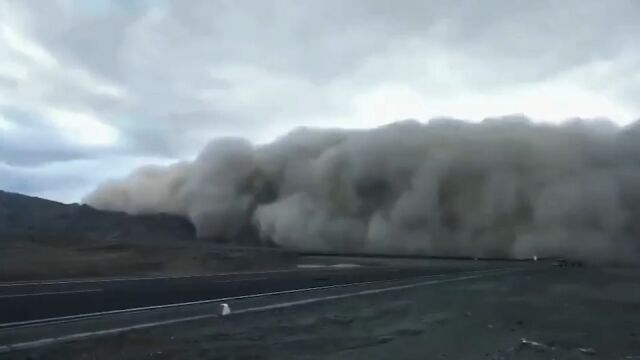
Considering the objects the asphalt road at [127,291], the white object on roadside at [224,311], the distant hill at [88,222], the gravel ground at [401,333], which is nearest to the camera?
the gravel ground at [401,333]

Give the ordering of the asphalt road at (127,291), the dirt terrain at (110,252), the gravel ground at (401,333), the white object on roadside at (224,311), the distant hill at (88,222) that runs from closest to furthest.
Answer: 1. the gravel ground at (401,333)
2. the white object on roadside at (224,311)
3. the asphalt road at (127,291)
4. the dirt terrain at (110,252)
5. the distant hill at (88,222)

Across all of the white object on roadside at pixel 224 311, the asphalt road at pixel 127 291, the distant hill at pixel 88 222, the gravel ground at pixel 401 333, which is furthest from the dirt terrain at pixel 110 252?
the gravel ground at pixel 401 333

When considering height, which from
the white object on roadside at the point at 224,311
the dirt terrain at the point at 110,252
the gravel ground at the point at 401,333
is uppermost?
the dirt terrain at the point at 110,252

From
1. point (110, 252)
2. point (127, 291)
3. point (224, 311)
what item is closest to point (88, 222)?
point (110, 252)

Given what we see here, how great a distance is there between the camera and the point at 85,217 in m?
107

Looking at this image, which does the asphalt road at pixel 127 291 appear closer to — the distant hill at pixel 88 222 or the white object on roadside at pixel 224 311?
the white object on roadside at pixel 224 311

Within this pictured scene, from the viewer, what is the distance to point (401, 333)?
15.9 meters

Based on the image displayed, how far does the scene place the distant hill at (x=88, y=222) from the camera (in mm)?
98250

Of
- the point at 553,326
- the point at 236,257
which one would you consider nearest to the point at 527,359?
the point at 553,326

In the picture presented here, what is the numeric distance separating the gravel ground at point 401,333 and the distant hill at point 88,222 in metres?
76.1

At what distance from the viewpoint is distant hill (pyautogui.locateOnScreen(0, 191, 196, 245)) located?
9825cm

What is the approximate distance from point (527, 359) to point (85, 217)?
10303 centimetres

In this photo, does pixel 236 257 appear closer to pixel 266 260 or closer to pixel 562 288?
pixel 266 260

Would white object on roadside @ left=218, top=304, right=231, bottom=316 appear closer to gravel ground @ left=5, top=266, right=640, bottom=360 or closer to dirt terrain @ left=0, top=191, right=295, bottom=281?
gravel ground @ left=5, top=266, right=640, bottom=360
